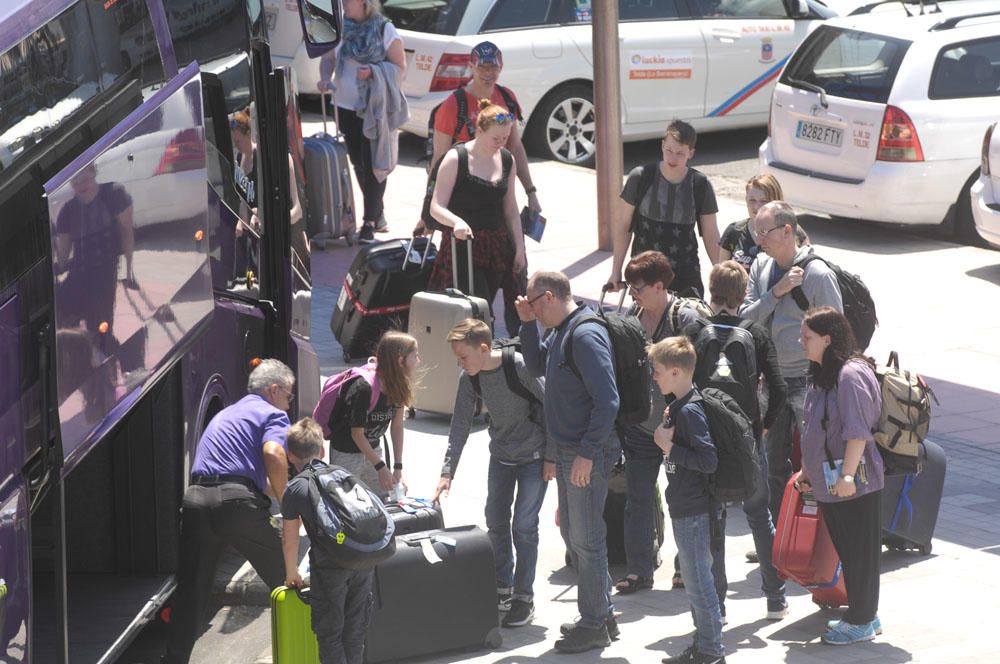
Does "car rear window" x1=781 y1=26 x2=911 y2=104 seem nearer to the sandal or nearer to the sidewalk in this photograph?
the sidewalk

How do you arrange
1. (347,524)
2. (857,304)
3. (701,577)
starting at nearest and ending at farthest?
(347,524), (701,577), (857,304)

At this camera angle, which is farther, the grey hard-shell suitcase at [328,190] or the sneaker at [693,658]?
the grey hard-shell suitcase at [328,190]

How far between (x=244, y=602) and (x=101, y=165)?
320cm

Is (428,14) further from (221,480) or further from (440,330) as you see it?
(221,480)

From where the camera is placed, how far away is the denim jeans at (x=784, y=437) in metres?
8.48

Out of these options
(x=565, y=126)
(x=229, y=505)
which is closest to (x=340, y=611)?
(x=229, y=505)

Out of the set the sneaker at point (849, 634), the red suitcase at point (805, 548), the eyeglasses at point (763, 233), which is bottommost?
the sneaker at point (849, 634)

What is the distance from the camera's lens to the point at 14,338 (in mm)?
5461

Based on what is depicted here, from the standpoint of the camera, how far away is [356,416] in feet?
26.5

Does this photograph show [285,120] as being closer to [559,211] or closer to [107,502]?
[107,502]

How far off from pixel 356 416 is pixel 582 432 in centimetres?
122

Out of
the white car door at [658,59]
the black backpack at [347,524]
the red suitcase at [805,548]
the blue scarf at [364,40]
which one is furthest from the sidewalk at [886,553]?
the white car door at [658,59]

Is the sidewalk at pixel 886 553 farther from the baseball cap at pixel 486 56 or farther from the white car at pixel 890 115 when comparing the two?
the baseball cap at pixel 486 56

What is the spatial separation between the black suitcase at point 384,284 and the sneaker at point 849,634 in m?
4.43
